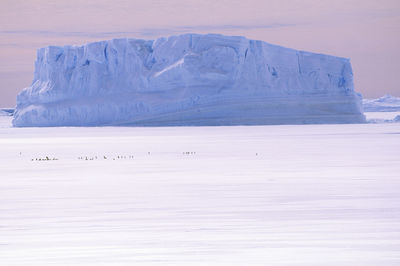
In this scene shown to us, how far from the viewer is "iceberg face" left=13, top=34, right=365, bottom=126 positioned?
40.5 m

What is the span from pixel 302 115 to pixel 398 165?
30.5 metres

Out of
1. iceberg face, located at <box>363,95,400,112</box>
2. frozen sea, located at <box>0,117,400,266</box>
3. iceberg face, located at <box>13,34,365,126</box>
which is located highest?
iceberg face, located at <box>363,95,400,112</box>

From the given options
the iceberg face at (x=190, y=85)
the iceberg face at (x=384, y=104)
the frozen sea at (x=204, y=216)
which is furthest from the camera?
the iceberg face at (x=384, y=104)

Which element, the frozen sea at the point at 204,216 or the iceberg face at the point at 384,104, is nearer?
the frozen sea at the point at 204,216

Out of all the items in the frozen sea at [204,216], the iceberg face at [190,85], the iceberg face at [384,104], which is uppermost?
the iceberg face at [384,104]

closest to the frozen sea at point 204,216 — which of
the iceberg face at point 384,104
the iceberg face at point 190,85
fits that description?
the iceberg face at point 190,85

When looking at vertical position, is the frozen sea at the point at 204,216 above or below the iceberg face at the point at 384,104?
below

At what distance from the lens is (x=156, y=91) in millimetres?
41312

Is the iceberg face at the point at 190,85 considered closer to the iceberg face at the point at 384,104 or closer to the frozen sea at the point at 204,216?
the frozen sea at the point at 204,216

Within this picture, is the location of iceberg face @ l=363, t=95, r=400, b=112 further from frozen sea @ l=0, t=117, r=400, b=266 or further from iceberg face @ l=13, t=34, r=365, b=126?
frozen sea @ l=0, t=117, r=400, b=266

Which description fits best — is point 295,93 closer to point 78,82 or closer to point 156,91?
point 156,91

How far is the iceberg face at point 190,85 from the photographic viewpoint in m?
40.5

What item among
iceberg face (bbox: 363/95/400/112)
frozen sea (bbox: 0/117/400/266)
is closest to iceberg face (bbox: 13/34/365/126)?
frozen sea (bbox: 0/117/400/266)

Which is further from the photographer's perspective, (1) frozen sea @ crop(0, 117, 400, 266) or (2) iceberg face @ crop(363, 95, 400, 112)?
(2) iceberg face @ crop(363, 95, 400, 112)
